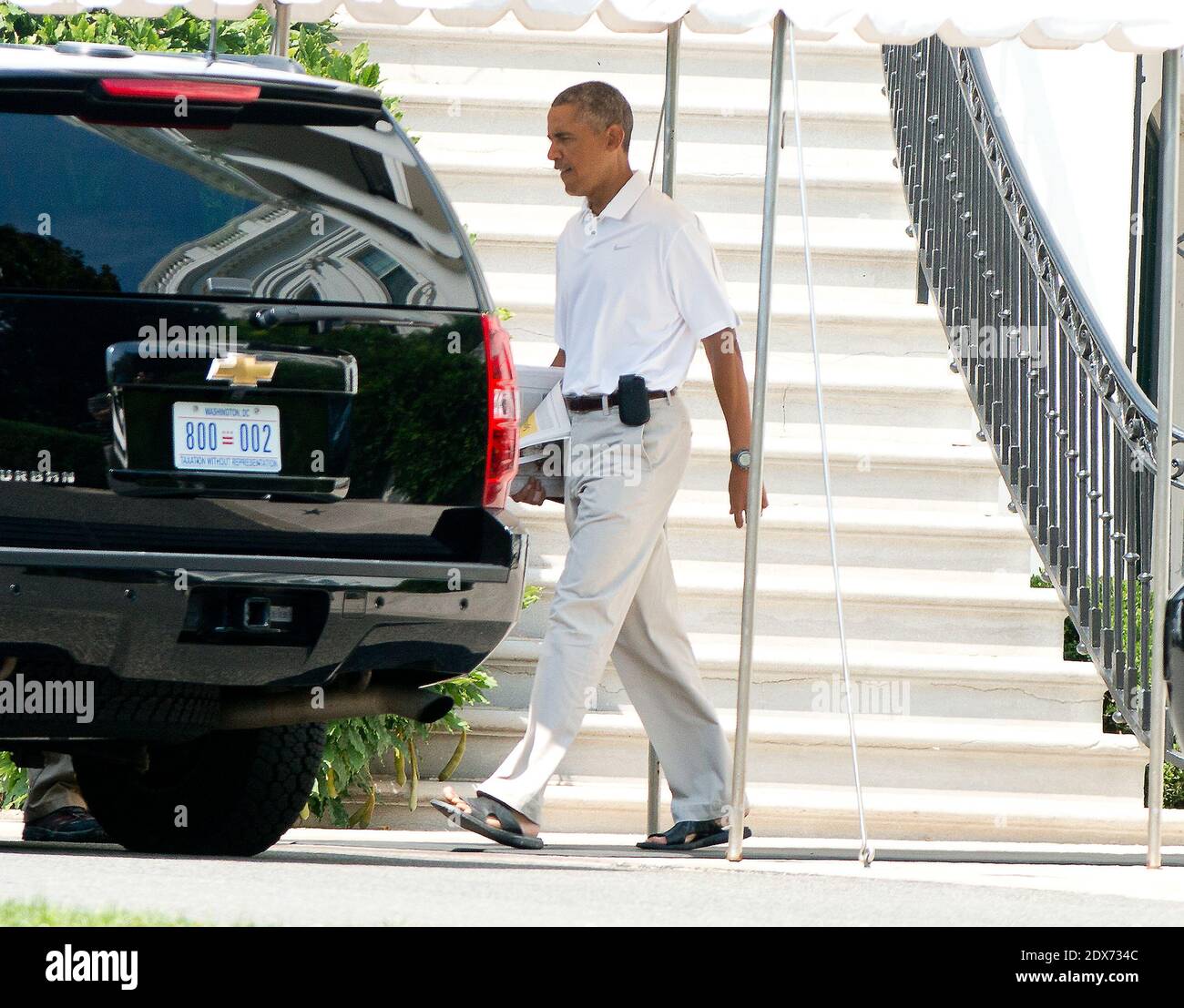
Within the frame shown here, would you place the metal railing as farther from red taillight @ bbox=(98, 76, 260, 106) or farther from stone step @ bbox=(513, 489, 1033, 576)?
red taillight @ bbox=(98, 76, 260, 106)

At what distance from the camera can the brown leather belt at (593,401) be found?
5.98 metres

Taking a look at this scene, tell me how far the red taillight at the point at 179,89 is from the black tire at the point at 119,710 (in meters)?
1.27

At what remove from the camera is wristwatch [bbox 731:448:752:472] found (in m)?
6.05

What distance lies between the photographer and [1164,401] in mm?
6168

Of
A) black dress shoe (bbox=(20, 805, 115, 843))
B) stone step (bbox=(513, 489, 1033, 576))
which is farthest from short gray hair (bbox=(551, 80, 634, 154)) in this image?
black dress shoe (bbox=(20, 805, 115, 843))

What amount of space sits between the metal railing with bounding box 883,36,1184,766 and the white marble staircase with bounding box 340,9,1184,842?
15cm

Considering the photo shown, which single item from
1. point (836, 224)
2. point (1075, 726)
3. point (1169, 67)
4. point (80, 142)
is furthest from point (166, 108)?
point (836, 224)

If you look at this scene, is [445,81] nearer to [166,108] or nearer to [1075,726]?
[1075,726]

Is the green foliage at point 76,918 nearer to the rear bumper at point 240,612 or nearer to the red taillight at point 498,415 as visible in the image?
the rear bumper at point 240,612

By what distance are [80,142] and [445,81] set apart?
16.9ft

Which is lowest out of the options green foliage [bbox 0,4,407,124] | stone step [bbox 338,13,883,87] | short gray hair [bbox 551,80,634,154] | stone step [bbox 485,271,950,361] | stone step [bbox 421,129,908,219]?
stone step [bbox 485,271,950,361]

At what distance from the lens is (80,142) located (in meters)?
4.70

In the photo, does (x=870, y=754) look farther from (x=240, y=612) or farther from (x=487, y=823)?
(x=240, y=612)

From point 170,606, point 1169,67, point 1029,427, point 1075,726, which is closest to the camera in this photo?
point 170,606
